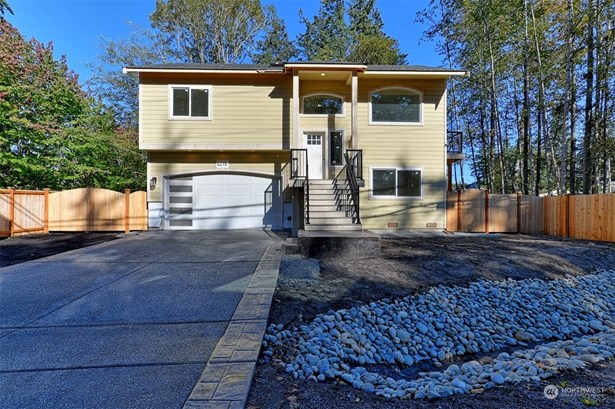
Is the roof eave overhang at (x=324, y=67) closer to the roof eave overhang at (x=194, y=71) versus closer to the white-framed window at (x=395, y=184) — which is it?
the roof eave overhang at (x=194, y=71)

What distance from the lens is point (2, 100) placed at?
11000 millimetres

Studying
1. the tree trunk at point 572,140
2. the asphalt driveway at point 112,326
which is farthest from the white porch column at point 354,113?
the tree trunk at point 572,140

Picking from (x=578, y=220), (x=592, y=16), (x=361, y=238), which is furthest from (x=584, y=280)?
(x=592, y=16)

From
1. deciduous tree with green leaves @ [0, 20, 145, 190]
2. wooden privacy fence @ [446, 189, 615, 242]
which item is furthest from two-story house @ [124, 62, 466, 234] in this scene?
deciduous tree with green leaves @ [0, 20, 145, 190]

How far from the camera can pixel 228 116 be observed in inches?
406

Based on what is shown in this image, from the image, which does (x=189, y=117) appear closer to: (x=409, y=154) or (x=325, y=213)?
(x=325, y=213)

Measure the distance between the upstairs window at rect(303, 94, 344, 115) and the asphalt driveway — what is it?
21.4 ft

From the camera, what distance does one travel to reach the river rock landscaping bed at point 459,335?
240 cm

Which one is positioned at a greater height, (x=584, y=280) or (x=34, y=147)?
(x=34, y=147)

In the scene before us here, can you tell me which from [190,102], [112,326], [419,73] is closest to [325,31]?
[419,73]

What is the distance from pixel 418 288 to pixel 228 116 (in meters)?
8.26

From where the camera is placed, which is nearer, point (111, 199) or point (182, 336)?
point (182, 336)

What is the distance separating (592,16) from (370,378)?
44.1 feet

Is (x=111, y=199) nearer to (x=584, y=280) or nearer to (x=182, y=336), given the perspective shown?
(x=182, y=336)
